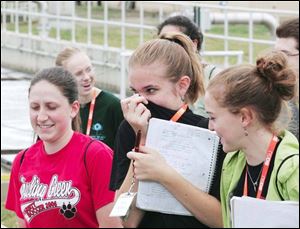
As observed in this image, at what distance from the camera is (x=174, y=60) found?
13.6 ft

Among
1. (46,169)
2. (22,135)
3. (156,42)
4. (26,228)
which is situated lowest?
(22,135)

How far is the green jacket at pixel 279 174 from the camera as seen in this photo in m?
3.46

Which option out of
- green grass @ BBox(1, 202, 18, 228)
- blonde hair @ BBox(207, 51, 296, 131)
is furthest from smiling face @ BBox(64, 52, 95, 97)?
blonde hair @ BBox(207, 51, 296, 131)

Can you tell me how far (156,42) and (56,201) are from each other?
0.90 meters

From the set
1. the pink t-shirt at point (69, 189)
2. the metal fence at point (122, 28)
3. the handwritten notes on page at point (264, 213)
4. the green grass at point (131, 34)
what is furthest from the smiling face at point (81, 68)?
the green grass at point (131, 34)

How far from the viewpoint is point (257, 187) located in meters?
3.64

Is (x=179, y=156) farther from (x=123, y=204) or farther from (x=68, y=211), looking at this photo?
(x=68, y=211)

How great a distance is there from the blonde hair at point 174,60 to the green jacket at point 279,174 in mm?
495

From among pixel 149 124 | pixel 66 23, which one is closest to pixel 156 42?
pixel 149 124

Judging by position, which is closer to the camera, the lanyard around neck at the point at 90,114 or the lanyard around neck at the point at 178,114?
the lanyard around neck at the point at 178,114

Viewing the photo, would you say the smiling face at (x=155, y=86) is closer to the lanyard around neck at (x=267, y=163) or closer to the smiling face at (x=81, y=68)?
the lanyard around neck at (x=267, y=163)

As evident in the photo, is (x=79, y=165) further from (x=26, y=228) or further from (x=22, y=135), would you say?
(x=22, y=135)

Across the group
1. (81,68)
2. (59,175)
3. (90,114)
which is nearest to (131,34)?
(81,68)

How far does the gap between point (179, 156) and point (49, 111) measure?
1.04 m
